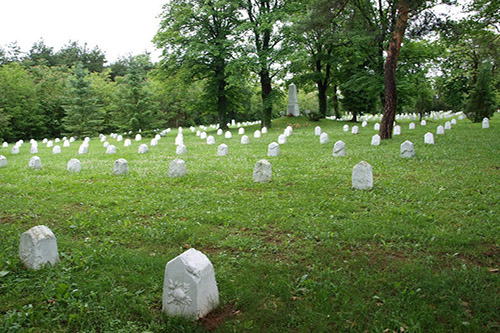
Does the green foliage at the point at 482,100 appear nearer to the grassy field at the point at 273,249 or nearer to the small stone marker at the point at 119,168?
the grassy field at the point at 273,249

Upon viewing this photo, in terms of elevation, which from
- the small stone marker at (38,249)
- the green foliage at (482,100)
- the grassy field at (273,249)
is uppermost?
the green foliage at (482,100)

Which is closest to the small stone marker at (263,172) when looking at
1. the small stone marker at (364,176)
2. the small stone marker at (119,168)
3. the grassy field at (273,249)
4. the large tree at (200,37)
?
the grassy field at (273,249)

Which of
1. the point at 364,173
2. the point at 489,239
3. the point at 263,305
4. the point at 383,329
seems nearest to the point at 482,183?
the point at 364,173

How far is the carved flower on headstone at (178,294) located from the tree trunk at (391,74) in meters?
13.6

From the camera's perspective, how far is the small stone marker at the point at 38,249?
159 inches

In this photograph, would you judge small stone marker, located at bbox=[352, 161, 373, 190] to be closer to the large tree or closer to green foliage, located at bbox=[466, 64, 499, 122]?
the large tree

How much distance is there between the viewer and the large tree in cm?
2316

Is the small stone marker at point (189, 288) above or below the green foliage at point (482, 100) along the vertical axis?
below

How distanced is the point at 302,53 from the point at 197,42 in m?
7.82

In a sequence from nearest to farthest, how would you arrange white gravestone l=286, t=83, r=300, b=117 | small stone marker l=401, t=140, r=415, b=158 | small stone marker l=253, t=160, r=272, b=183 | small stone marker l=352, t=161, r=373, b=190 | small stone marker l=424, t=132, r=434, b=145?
small stone marker l=352, t=161, r=373, b=190 → small stone marker l=253, t=160, r=272, b=183 → small stone marker l=401, t=140, r=415, b=158 → small stone marker l=424, t=132, r=434, b=145 → white gravestone l=286, t=83, r=300, b=117

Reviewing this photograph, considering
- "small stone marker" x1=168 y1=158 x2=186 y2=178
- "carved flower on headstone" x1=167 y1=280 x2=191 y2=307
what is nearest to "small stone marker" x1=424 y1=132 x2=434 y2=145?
"small stone marker" x1=168 y1=158 x2=186 y2=178

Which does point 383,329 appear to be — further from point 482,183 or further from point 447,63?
point 447,63

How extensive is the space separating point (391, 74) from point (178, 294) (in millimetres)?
14396

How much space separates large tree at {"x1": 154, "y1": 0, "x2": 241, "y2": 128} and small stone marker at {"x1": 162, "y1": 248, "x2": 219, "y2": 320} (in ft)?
66.1
